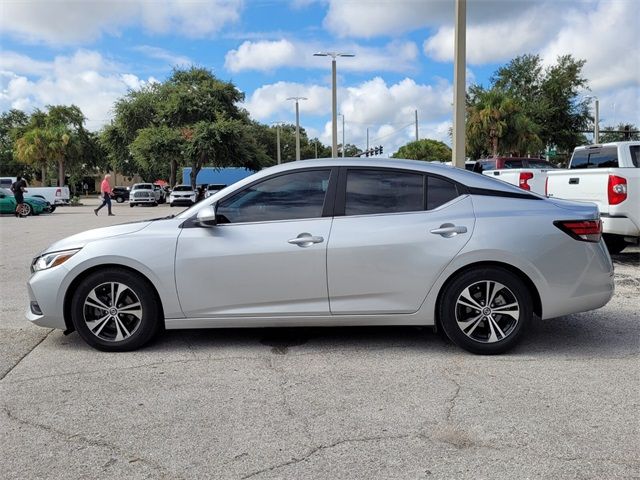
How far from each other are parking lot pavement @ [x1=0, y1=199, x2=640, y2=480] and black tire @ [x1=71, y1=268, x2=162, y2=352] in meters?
0.13

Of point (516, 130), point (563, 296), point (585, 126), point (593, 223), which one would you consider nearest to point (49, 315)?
point (563, 296)

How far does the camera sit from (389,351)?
4793 mm

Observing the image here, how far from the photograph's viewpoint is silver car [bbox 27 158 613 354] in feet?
14.9

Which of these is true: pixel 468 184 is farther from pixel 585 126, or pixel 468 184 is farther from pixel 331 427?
pixel 585 126

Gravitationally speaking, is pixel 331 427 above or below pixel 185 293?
below

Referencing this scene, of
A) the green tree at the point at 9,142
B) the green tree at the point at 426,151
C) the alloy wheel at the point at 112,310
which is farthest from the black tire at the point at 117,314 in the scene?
the green tree at the point at 426,151

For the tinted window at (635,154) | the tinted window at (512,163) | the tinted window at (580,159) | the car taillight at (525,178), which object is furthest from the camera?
the tinted window at (512,163)

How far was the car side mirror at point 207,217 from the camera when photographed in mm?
4570

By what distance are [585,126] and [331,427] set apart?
43775 mm

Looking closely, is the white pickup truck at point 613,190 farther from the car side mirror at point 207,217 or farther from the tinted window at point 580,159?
the car side mirror at point 207,217

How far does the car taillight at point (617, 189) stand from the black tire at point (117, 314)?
23.6ft

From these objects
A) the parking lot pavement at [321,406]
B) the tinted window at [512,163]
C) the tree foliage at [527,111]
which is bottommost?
the parking lot pavement at [321,406]

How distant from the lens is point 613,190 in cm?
871

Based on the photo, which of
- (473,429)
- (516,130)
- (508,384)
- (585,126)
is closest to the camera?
(473,429)
